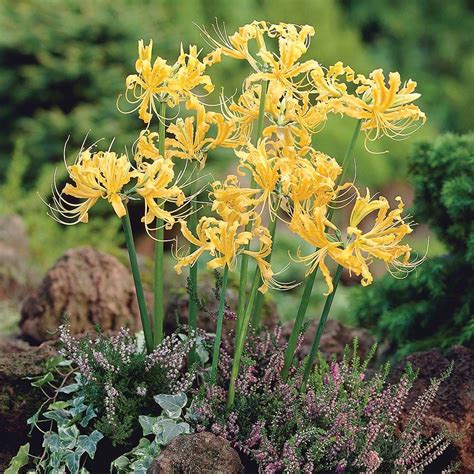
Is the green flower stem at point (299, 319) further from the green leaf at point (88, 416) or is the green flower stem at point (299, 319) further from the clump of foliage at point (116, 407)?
the green leaf at point (88, 416)

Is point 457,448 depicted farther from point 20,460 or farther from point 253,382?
point 20,460

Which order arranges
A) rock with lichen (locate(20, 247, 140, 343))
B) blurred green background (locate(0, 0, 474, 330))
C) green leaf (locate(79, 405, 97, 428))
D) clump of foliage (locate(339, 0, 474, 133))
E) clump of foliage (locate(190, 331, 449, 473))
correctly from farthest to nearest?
1. clump of foliage (locate(339, 0, 474, 133))
2. blurred green background (locate(0, 0, 474, 330))
3. rock with lichen (locate(20, 247, 140, 343))
4. green leaf (locate(79, 405, 97, 428))
5. clump of foliage (locate(190, 331, 449, 473))

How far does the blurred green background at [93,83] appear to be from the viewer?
7.03 m

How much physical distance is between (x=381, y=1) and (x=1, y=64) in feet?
20.3

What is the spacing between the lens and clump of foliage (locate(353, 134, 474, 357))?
3.77 metres

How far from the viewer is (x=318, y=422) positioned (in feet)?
9.29

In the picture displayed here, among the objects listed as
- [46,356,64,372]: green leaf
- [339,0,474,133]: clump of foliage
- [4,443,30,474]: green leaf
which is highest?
[339,0,474,133]: clump of foliage

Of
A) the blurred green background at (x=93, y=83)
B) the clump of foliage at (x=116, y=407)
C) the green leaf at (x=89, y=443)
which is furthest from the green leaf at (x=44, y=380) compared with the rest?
the blurred green background at (x=93, y=83)

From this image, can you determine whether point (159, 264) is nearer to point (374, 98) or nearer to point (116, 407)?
point (116, 407)

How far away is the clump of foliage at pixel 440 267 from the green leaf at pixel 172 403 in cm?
131

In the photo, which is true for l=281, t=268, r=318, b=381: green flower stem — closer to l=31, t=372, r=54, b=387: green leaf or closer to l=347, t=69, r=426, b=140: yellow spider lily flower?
l=347, t=69, r=426, b=140: yellow spider lily flower

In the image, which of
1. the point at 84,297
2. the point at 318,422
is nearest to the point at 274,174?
the point at 318,422

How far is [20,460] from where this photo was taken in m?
2.95

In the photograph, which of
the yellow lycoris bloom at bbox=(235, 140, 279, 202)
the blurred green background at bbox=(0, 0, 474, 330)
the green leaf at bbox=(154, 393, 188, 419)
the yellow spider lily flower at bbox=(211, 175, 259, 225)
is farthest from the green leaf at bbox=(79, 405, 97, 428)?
the blurred green background at bbox=(0, 0, 474, 330)
